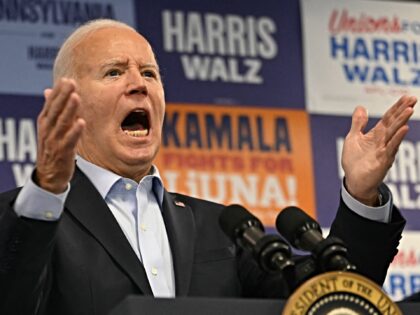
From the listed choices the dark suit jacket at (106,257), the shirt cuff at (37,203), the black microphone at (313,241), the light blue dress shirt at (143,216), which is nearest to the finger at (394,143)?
the dark suit jacket at (106,257)

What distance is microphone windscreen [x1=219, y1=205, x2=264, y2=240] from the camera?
200 cm

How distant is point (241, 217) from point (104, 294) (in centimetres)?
41

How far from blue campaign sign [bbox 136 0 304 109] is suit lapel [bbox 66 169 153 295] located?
86.3 inches

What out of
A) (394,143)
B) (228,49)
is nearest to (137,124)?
(394,143)

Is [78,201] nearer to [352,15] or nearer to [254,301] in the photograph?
[254,301]

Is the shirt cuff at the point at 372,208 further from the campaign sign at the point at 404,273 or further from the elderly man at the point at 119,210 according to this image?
the campaign sign at the point at 404,273

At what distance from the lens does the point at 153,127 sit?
2.70 m

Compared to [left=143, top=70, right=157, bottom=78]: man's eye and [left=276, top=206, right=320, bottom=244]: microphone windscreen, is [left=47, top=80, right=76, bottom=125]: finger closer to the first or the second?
[left=276, top=206, right=320, bottom=244]: microphone windscreen

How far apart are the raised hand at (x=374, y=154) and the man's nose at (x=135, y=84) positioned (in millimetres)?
503

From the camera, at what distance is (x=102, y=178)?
2562mm

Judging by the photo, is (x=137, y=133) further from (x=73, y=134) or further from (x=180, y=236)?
(x=73, y=134)

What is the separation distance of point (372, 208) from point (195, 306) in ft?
2.00

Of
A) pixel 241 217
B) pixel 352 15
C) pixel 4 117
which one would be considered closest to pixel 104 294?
pixel 241 217

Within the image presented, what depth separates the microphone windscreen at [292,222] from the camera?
2.04 meters
